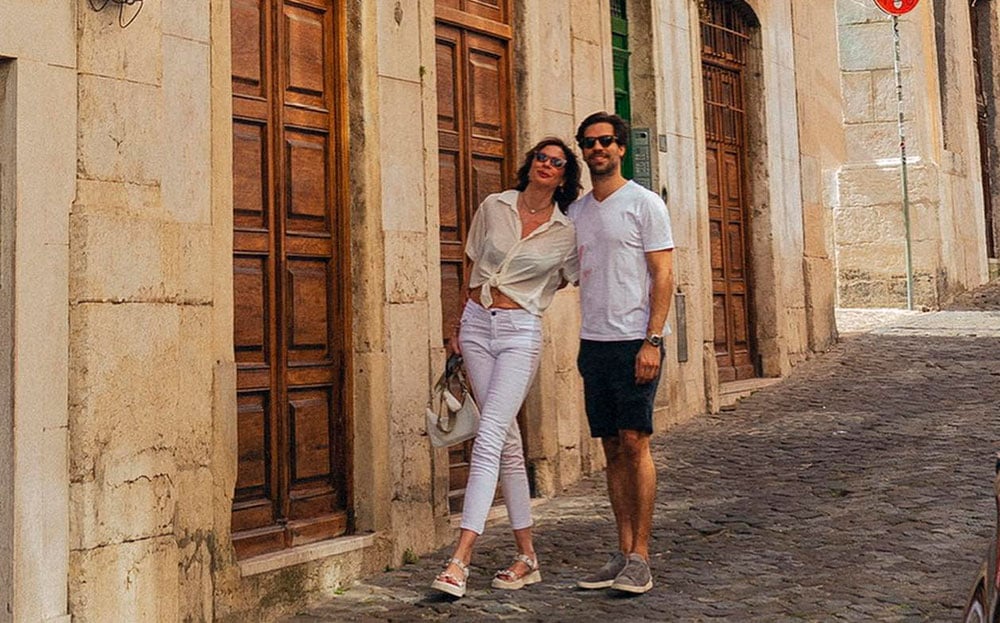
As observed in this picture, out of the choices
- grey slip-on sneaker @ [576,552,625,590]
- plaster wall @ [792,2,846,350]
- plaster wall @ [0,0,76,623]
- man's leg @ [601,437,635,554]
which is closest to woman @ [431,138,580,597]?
grey slip-on sneaker @ [576,552,625,590]

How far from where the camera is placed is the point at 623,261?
19.8 ft

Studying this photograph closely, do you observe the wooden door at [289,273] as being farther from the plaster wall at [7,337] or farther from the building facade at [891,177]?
the building facade at [891,177]

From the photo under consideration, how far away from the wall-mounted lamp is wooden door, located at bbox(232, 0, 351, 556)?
34.3 inches

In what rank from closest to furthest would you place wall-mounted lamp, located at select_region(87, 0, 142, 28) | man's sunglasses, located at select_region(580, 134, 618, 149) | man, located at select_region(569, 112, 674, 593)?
wall-mounted lamp, located at select_region(87, 0, 142, 28)
man, located at select_region(569, 112, 674, 593)
man's sunglasses, located at select_region(580, 134, 618, 149)

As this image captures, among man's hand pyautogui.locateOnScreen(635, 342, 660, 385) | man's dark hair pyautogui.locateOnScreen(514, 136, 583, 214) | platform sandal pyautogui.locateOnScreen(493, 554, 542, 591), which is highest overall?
man's dark hair pyautogui.locateOnScreen(514, 136, 583, 214)

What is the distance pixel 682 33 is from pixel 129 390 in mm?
6744

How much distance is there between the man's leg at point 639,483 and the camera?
5.99 meters

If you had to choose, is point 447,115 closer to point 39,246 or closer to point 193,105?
point 193,105

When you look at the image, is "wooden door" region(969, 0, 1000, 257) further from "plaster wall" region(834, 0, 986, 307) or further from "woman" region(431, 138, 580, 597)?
"woman" region(431, 138, 580, 597)

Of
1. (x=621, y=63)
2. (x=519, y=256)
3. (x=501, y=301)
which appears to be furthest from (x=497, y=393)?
(x=621, y=63)

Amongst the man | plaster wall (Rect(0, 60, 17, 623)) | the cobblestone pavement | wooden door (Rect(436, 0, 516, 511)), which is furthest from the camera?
wooden door (Rect(436, 0, 516, 511))

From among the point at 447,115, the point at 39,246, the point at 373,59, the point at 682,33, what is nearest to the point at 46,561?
the point at 39,246

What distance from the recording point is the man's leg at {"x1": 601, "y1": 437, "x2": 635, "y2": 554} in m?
6.12

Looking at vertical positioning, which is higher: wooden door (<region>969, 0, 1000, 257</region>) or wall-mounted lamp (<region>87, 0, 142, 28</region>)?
wooden door (<region>969, 0, 1000, 257</region>)
